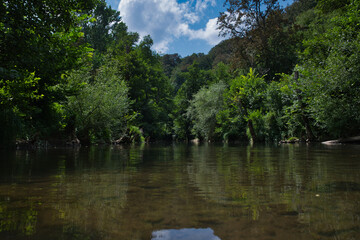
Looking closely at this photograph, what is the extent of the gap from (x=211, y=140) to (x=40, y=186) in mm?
28899

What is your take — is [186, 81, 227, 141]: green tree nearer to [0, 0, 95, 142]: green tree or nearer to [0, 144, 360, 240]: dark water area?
[0, 0, 95, 142]: green tree

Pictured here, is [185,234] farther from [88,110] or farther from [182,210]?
[88,110]

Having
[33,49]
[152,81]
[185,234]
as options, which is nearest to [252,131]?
[152,81]

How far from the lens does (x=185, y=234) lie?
1229 millimetres

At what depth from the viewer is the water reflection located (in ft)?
3.90

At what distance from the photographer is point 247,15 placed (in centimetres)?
2412

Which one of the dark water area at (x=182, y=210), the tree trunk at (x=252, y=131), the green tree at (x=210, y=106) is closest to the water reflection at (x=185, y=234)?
the dark water area at (x=182, y=210)

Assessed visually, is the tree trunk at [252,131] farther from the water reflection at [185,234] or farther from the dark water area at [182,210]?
the water reflection at [185,234]

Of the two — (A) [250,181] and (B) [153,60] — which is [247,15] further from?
(A) [250,181]

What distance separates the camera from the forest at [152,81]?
6.69 meters

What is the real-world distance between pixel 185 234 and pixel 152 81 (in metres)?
34.2

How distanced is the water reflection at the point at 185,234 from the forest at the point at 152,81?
523 cm

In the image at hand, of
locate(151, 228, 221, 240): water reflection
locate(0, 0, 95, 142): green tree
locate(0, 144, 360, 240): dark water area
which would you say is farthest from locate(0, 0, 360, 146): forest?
locate(151, 228, 221, 240): water reflection

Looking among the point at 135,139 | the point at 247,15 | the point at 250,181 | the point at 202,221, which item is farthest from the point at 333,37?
the point at 135,139
